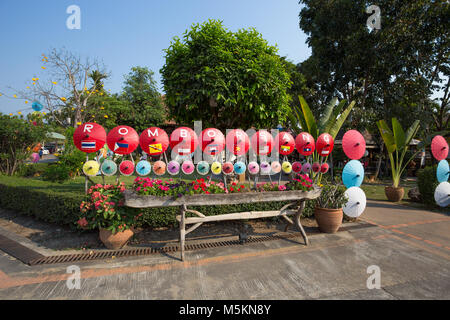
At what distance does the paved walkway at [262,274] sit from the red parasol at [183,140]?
87.0 inches

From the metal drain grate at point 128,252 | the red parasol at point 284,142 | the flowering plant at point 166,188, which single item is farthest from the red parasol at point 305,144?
the flowering plant at point 166,188

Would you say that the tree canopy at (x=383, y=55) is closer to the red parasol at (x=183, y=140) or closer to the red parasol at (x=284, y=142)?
the red parasol at (x=284, y=142)

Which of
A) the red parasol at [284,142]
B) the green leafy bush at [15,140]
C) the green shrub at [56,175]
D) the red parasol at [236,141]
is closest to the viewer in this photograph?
the red parasol at [236,141]

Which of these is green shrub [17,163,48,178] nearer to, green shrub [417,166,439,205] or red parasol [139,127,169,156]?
red parasol [139,127,169,156]

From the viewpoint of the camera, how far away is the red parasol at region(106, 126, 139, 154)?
15.4 feet

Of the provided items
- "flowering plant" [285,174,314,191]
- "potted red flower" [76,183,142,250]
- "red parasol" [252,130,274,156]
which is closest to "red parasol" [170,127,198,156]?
"potted red flower" [76,183,142,250]

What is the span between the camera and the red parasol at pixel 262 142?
5641 millimetres

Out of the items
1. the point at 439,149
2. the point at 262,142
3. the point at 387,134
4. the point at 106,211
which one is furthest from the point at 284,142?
the point at 387,134

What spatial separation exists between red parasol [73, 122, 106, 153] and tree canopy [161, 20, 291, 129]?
280 cm

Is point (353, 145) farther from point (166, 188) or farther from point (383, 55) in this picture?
point (383, 55)

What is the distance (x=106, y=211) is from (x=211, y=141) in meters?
2.56
